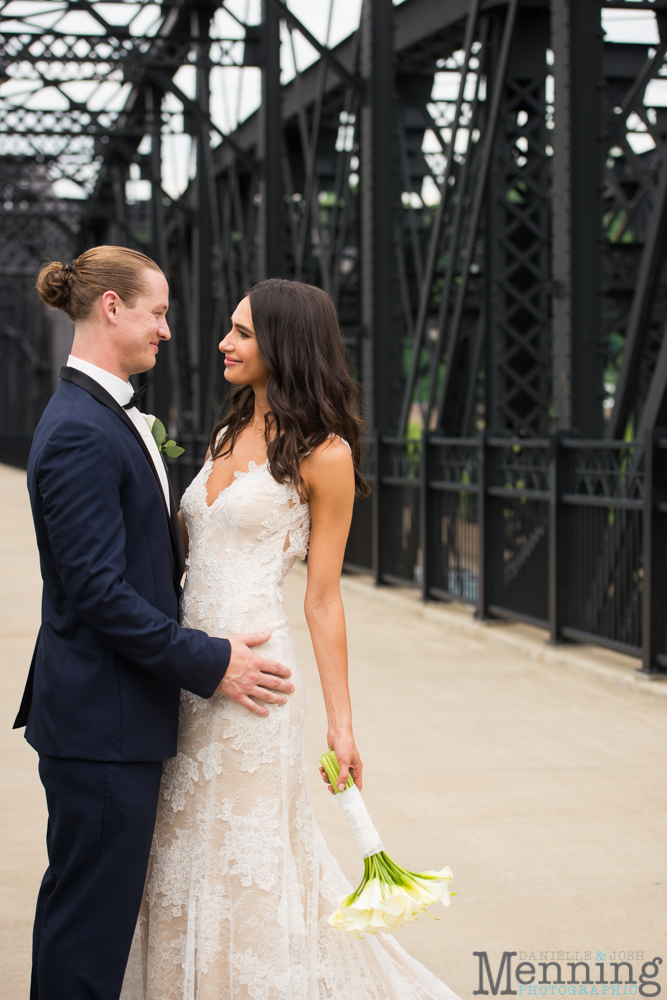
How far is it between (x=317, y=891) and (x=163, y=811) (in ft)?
1.30

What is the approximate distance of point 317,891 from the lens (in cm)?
270

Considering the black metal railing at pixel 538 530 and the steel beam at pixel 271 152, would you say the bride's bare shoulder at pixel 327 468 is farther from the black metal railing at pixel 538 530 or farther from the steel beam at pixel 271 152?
the steel beam at pixel 271 152

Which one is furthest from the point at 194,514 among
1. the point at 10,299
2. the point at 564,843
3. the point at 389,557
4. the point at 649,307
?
the point at 10,299

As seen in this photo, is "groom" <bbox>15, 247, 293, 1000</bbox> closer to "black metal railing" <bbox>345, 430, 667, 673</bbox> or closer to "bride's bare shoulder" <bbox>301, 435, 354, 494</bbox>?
"bride's bare shoulder" <bbox>301, 435, 354, 494</bbox>

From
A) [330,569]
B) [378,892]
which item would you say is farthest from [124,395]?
[378,892]

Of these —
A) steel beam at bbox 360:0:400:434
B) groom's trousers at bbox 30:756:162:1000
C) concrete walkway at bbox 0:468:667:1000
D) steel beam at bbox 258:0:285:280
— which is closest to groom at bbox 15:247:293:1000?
groom's trousers at bbox 30:756:162:1000

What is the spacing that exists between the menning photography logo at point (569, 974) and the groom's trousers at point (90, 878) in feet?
4.75

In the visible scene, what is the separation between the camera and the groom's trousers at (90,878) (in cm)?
235

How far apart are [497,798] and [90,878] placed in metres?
3.07

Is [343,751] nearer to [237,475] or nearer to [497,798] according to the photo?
[237,475]

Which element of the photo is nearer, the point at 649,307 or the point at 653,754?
the point at 653,754

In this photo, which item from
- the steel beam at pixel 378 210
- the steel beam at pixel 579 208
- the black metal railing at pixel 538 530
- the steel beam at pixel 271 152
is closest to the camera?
the black metal railing at pixel 538 530

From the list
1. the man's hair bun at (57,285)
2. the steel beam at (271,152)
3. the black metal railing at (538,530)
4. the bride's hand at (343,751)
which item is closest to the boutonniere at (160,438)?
the man's hair bun at (57,285)

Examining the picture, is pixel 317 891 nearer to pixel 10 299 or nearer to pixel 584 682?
pixel 584 682
